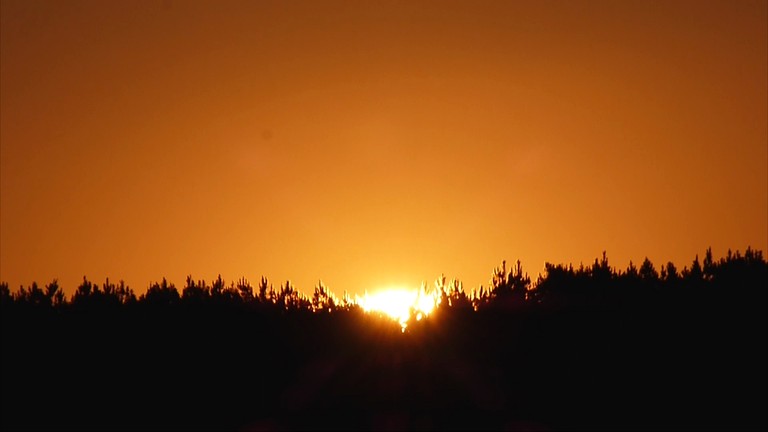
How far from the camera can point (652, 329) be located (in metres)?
20.0

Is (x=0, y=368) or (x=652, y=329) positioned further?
(x=652, y=329)

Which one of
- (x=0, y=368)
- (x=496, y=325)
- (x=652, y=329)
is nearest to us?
(x=0, y=368)

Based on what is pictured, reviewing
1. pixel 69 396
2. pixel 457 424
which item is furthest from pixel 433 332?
pixel 69 396

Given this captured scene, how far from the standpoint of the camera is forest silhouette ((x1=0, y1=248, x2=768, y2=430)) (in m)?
18.9

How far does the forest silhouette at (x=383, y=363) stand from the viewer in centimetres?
1889

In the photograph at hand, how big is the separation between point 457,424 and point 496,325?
2.56m

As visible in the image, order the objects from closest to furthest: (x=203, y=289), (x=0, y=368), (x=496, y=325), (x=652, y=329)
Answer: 1. (x=0, y=368)
2. (x=652, y=329)
3. (x=496, y=325)
4. (x=203, y=289)

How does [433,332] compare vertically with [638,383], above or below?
above

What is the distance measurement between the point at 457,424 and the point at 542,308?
338 centimetres

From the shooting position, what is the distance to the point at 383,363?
824 inches

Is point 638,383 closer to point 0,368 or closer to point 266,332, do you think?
point 266,332

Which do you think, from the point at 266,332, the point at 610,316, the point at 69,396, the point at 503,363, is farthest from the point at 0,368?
the point at 610,316

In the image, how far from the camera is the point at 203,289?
23.6 meters

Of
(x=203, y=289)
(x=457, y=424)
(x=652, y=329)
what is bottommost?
(x=457, y=424)
